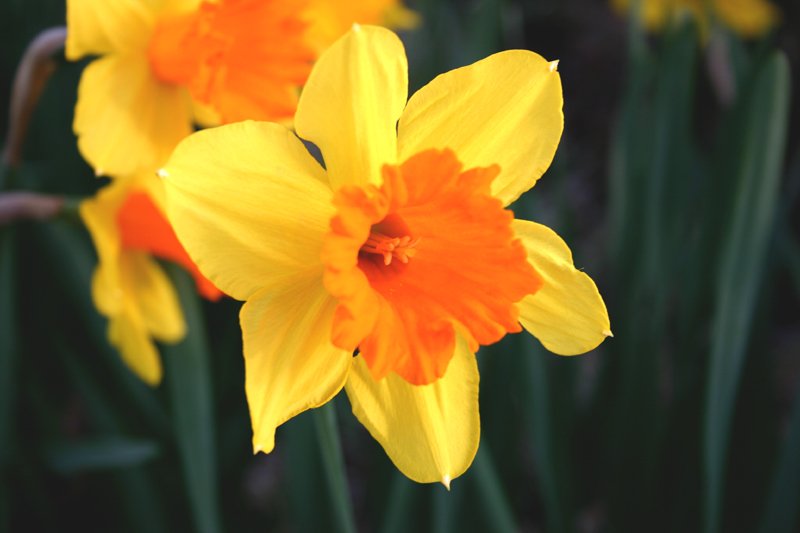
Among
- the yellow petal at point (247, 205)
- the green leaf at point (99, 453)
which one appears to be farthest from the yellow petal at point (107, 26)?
the green leaf at point (99, 453)

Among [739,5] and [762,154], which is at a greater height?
[762,154]

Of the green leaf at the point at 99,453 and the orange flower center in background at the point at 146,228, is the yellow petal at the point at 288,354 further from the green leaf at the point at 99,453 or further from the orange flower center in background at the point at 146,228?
the green leaf at the point at 99,453

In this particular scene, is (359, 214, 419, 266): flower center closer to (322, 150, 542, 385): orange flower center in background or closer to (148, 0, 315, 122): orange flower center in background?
(322, 150, 542, 385): orange flower center in background

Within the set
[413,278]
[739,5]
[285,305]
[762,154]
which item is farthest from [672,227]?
[739,5]

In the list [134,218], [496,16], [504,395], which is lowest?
[504,395]

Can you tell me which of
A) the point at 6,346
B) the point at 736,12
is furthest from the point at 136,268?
the point at 736,12

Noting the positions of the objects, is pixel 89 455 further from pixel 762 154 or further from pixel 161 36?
pixel 762 154

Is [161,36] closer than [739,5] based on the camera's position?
Yes
